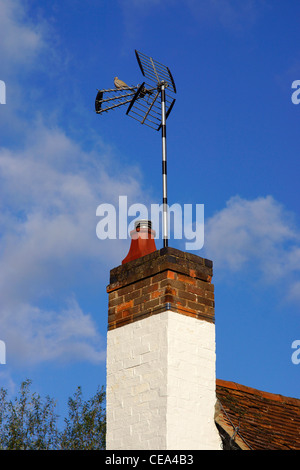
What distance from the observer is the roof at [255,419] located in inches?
327

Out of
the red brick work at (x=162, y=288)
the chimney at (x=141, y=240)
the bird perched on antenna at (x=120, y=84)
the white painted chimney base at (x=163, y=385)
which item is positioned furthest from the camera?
the bird perched on antenna at (x=120, y=84)

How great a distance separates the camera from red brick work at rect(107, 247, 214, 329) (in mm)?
8258

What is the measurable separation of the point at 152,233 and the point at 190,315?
5.28 ft

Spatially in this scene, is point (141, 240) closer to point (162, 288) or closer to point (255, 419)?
point (162, 288)

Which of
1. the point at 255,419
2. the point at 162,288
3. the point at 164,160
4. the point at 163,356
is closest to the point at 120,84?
the point at 164,160

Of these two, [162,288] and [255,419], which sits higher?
[162,288]

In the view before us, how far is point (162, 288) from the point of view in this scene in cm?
826

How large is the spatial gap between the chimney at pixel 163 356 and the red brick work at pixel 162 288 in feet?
0.04

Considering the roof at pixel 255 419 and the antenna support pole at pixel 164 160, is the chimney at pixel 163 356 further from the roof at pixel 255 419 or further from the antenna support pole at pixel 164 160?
the antenna support pole at pixel 164 160

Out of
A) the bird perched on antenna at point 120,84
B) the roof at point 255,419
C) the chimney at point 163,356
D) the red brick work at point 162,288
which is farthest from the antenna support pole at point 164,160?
the roof at point 255,419

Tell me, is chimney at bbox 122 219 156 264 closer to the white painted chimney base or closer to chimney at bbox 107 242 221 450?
chimney at bbox 107 242 221 450

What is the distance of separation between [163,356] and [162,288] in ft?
2.75

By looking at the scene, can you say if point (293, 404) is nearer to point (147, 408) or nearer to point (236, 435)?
point (236, 435)
